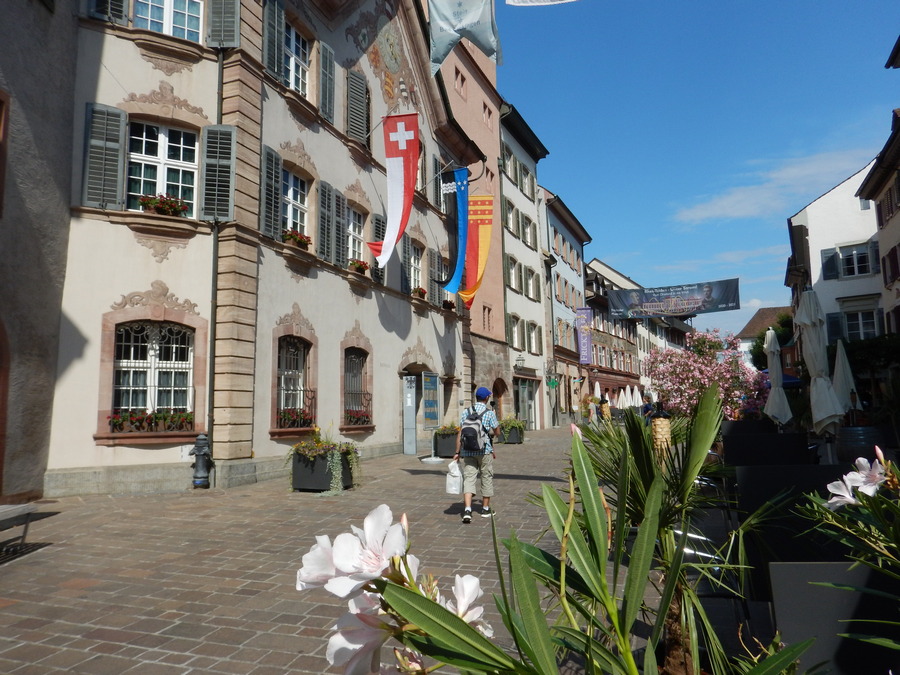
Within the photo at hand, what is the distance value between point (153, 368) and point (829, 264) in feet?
98.6

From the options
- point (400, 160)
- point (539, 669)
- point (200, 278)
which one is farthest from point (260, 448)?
point (539, 669)

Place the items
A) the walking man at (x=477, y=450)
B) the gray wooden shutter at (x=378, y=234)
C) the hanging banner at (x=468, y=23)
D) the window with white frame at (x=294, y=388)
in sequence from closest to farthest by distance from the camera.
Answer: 1. the walking man at (x=477, y=450)
2. the hanging banner at (x=468, y=23)
3. the window with white frame at (x=294, y=388)
4. the gray wooden shutter at (x=378, y=234)

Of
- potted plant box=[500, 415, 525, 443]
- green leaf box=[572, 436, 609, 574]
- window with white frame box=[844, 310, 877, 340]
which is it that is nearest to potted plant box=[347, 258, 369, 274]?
potted plant box=[500, 415, 525, 443]

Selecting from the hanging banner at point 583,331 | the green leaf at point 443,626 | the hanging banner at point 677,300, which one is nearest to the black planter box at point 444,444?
the green leaf at point 443,626

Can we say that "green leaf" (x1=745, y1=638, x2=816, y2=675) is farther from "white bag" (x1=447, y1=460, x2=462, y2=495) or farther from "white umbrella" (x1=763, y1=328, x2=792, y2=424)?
"white umbrella" (x1=763, y1=328, x2=792, y2=424)

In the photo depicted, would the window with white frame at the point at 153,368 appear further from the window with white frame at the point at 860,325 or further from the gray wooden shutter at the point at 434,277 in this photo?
the window with white frame at the point at 860,325

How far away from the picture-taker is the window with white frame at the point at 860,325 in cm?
2778

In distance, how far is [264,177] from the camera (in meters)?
12.1

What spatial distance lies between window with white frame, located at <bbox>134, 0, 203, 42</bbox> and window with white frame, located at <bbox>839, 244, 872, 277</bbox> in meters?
29.1

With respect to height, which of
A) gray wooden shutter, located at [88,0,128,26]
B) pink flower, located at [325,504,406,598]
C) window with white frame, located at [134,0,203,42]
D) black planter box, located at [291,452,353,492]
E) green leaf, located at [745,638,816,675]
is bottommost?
black planter box, located at [291,452,353,492]

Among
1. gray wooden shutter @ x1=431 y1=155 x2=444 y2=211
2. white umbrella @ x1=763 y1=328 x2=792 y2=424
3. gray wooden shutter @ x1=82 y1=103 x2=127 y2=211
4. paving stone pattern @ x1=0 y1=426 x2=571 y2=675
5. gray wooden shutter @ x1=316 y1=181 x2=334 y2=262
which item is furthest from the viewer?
gray wooden shutter @ x1=431 y1=155 x2=444 y2=211

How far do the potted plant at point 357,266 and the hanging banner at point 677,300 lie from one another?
2761cm

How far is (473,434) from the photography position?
809 centimetres

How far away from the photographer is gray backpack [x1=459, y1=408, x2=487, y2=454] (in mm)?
8086
